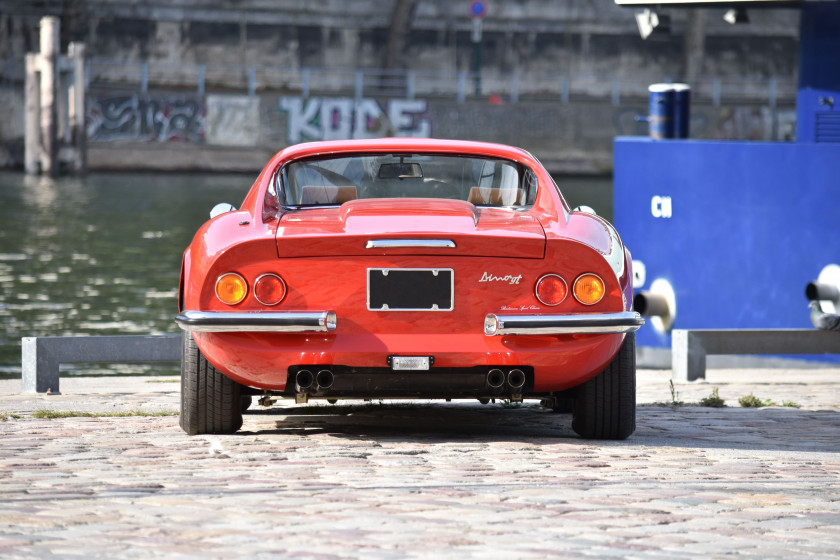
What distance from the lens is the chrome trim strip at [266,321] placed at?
6.00 metres

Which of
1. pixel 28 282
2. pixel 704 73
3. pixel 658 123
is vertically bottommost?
pixel 28 282

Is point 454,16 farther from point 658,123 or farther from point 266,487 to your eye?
point 266,487

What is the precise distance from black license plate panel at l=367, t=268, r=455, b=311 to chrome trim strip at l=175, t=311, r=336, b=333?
0.21 meters

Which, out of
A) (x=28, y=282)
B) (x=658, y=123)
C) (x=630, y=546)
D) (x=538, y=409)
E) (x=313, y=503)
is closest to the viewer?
(x=630, y=546)

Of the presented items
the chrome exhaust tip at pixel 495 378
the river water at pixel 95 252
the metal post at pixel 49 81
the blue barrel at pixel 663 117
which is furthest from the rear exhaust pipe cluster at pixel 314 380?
the metal post at pixel 49 81

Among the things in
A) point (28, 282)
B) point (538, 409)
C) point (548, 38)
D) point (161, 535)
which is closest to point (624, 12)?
point (548, 38)

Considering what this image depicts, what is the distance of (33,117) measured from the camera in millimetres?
43469

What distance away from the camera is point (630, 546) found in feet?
14.8

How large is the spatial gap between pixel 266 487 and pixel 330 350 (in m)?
0.89

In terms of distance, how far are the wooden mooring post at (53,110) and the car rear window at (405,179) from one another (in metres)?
36.0

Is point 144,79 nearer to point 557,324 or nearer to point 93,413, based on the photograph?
point 93,413

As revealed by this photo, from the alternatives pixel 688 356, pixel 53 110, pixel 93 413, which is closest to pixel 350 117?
pixel 53 110

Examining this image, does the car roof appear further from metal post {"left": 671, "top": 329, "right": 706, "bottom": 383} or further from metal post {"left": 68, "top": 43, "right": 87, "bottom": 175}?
metal post {"left": 68, "top": 43, "right": 87, "bottom": 175}

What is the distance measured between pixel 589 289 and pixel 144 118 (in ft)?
145
